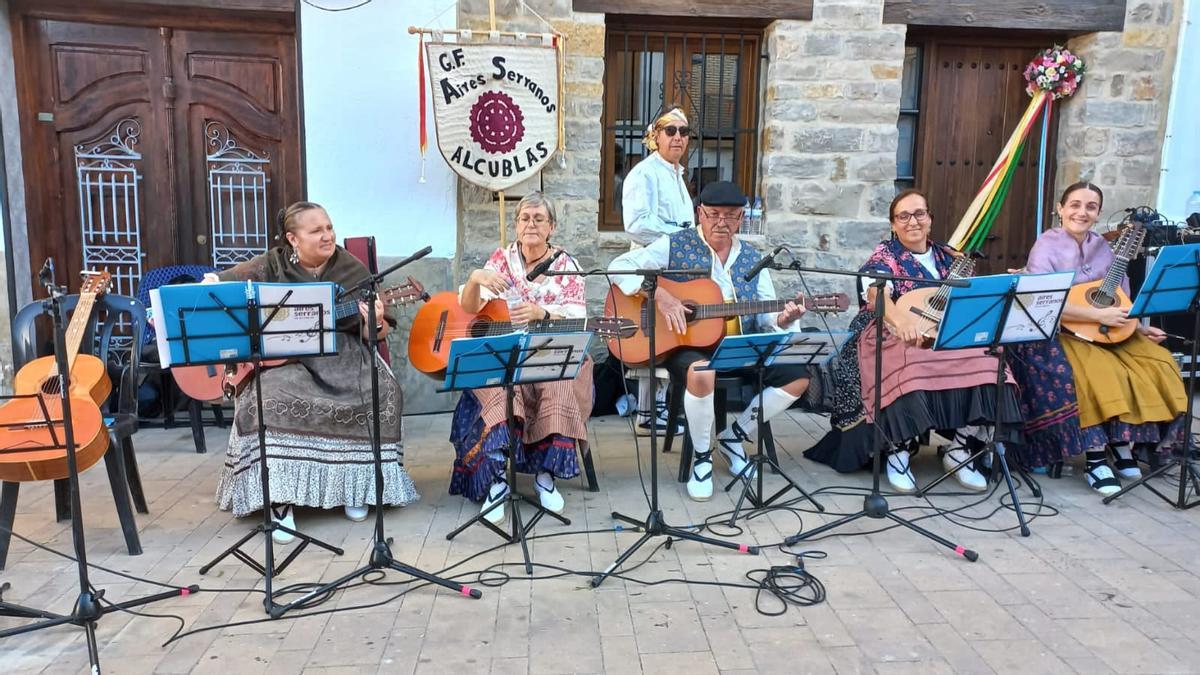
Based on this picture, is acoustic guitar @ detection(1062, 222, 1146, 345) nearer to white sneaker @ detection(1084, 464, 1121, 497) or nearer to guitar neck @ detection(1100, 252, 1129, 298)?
guitar neck @ detection(1100, 252, 1129, 298)

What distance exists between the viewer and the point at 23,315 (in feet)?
11.5

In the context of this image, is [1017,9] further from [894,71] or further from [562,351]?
[562,351]

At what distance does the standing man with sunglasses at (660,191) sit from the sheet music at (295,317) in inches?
88.9

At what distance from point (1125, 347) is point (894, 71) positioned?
2.43m

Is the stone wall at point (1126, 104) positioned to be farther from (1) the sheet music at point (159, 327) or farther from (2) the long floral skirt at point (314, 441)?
(1) the sheet music at point (159, 327)

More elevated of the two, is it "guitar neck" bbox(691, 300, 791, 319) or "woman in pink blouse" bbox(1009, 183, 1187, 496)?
"guitar neck" bbox(691, 300, 791, 319)

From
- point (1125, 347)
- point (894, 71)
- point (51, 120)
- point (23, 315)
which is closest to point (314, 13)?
point (51, 120)

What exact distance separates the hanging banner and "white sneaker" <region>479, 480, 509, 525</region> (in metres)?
2.14

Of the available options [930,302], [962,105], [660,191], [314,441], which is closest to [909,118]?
[962,105]

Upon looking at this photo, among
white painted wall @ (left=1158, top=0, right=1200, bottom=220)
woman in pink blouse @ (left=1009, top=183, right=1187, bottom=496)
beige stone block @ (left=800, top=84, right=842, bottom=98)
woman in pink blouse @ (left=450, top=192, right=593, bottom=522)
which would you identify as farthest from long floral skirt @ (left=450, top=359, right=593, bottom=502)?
white painted wall @ (left=1158, top=0, right=1200, bottom=220)

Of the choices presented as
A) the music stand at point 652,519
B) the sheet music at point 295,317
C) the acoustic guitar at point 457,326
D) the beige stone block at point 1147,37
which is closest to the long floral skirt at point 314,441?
the acoustic guitar at point 457,326

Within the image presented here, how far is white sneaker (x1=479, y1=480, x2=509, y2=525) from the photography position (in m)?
3.54

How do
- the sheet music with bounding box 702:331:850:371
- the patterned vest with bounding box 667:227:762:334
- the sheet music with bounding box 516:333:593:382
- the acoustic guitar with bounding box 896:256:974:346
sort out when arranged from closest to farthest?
1. the sheet music with bounding box 516:333:593:382
2. the sheet music with bounding box 702:331:850:371
3. the acoustic guitar with bounding box 896:256:974:346
4. the patterned vest with bounding box 667:227:762:334

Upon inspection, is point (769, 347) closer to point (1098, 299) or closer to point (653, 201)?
point (653, 201)
